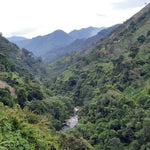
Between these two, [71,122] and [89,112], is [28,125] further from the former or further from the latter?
[71,122]

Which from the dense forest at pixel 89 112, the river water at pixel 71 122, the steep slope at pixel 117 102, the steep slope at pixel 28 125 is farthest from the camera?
the river water at pixel 71 122

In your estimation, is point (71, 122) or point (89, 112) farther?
point (71, 122)

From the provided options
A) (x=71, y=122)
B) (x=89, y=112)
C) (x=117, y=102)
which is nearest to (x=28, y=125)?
(x=117, y=102)

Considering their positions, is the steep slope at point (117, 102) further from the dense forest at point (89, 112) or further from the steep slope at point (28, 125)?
the steep slope at point (28, 125)

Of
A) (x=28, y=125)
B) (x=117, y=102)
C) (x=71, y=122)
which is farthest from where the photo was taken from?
(x=71, y=122)

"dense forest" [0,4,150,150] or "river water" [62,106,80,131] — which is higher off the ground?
"dense forest" [0,4,150,150]

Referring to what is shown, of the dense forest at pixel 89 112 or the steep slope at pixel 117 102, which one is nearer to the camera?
the dense forest at pixel 89 112

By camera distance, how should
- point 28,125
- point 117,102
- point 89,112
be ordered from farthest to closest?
point 89,112 < point 117,102 < point 28,125

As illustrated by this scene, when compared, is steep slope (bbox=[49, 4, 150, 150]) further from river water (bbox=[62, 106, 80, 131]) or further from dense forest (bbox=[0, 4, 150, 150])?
river water (bbox=[62, 106, 80, 131])

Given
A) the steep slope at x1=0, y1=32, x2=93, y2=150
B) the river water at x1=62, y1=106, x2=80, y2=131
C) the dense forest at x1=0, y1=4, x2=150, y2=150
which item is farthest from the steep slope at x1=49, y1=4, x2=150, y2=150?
the steep slope at x1=0, y1=32, x2=93, y2=150

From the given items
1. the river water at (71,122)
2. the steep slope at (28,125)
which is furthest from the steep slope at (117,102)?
the steep slope at (28,125)

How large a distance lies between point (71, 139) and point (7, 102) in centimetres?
1112

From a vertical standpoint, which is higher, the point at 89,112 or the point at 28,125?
the point at 28,125

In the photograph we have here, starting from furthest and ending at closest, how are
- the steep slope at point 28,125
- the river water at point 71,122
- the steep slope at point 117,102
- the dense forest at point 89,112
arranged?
the river water at point 71,122 < the steep slope at point 117,102 < the dense forest at point 89,112 < the steep slope at point 28,125
